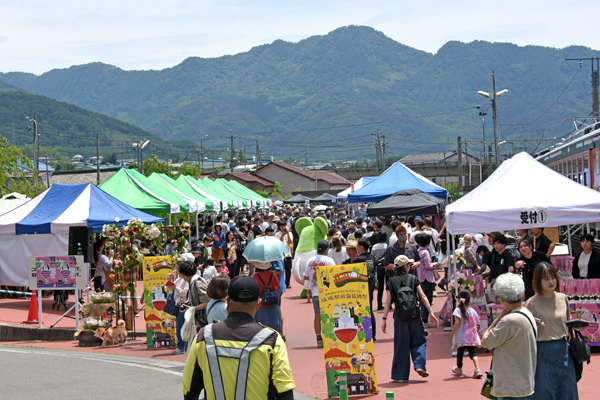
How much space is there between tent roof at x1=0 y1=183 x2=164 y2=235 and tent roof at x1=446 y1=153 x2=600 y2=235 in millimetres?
9100

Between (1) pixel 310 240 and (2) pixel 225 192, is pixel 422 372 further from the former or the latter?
(2) pixel 225 192

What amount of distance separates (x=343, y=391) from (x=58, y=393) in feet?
13.9

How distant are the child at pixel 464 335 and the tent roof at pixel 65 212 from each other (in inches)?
385

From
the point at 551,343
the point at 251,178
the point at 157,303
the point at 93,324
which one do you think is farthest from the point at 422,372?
the point at 251,178

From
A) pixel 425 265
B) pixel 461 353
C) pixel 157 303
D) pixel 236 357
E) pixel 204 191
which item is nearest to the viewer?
pixel 236 357

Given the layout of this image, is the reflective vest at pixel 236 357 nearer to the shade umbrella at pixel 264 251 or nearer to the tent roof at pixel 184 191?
the shade umbrella at pixel 264 251

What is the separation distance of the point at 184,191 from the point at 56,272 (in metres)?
13.1

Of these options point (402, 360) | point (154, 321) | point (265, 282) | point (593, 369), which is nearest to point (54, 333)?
point (154, 321)

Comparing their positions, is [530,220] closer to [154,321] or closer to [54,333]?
[154,321]

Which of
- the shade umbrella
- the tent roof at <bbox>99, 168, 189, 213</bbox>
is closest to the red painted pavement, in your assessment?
the shade umbrella

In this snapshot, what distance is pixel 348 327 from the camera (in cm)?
758

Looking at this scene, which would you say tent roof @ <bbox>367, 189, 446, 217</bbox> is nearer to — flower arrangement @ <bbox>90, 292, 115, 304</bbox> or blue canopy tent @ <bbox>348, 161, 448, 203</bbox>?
blue canopy tent @ <bbox>348, 161, 448, 203</bbox>

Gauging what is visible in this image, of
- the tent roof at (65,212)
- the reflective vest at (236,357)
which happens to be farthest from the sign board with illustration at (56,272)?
the reflective vest at (236,357)

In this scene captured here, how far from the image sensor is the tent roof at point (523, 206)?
9508 millimetres
